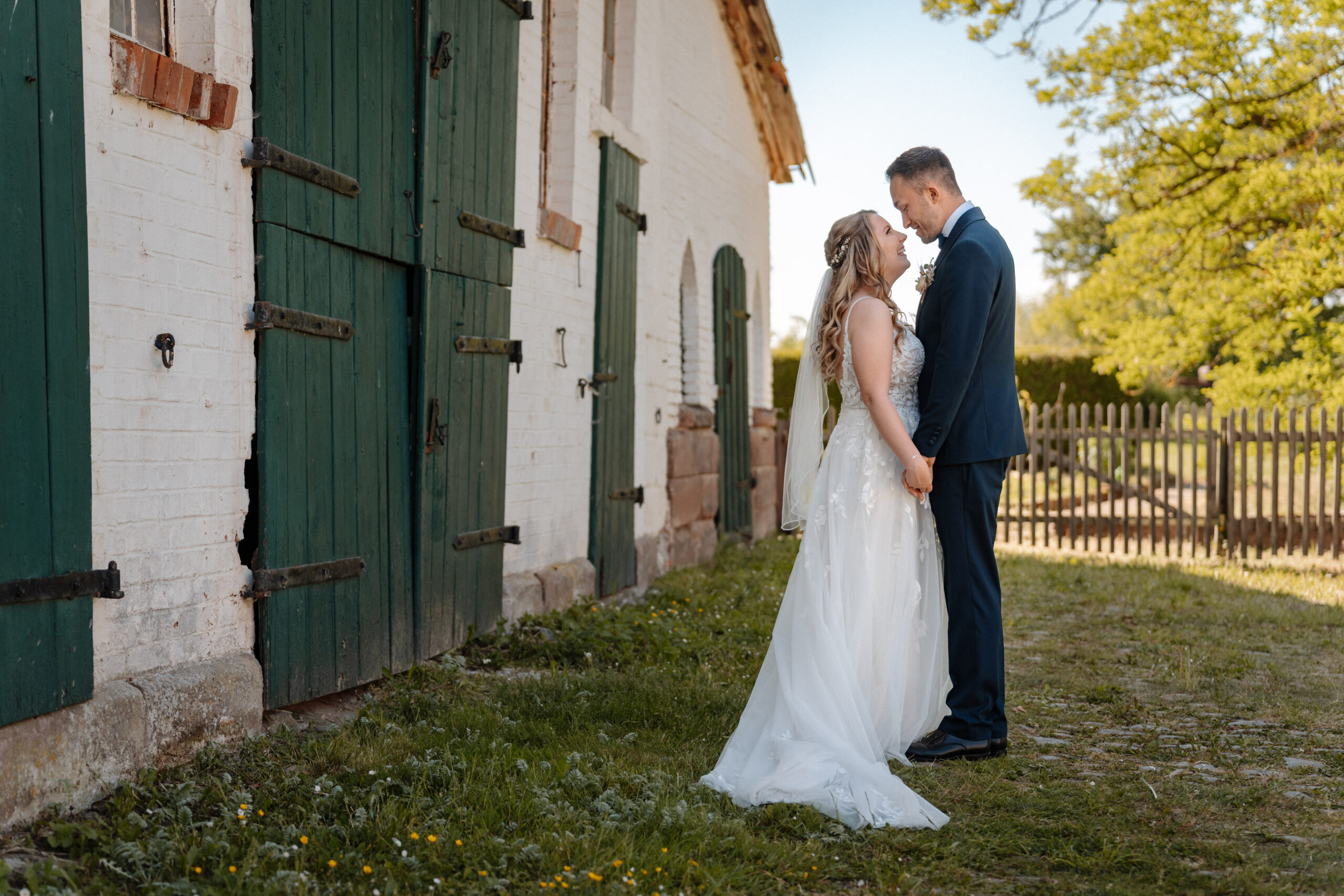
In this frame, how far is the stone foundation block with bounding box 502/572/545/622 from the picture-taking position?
5957 millimetres

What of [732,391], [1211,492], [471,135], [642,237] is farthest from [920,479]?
[1211,492]

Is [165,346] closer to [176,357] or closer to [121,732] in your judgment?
[176,357]

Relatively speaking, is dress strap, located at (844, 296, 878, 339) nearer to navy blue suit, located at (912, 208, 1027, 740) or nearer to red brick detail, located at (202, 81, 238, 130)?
navy blue suit, located at (912, 208, 1027, 740)

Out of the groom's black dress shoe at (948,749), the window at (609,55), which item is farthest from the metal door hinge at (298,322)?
the window at (609,55)

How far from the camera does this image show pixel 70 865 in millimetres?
2664

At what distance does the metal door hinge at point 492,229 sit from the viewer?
540 cm

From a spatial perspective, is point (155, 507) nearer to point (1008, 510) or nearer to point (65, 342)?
point (65, 342)

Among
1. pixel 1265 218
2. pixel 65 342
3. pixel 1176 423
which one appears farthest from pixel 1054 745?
pixel 1265 218

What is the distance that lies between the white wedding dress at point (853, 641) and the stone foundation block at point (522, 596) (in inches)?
91.9

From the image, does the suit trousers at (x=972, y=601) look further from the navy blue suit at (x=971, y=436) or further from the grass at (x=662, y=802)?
the grass at (x=662, y=802)

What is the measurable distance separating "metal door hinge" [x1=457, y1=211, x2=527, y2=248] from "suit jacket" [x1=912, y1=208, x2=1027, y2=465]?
8.02ft

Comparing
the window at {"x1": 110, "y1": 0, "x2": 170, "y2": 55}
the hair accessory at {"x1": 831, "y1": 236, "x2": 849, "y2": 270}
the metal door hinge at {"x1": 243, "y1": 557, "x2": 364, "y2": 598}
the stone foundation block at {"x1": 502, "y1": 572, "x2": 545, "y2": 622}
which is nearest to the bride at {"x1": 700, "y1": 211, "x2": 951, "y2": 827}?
the hair accessory at {"x1": 831, "y1": 236, "x2": 849, "y2": 270}

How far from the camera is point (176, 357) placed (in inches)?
139

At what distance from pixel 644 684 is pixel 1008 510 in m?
8.41
